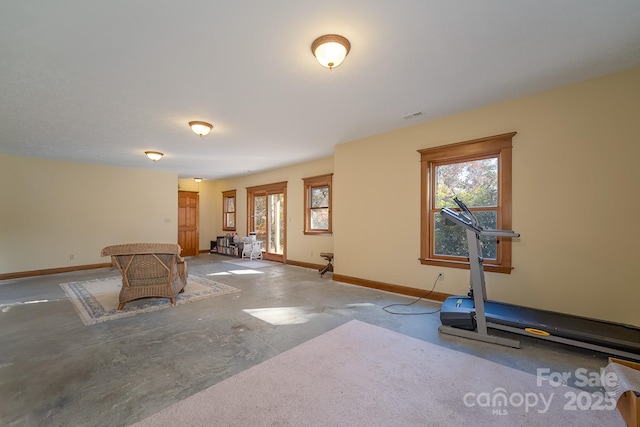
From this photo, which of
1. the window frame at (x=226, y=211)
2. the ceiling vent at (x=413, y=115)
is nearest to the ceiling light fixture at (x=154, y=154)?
the window frame at (x=226, y=211)

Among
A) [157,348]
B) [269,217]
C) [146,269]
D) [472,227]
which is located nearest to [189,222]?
[269,217]

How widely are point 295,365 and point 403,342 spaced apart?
3.76 ft

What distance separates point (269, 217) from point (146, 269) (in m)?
4.72

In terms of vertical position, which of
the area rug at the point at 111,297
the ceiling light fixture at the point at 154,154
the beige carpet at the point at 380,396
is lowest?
the area rug at the point at 111,297

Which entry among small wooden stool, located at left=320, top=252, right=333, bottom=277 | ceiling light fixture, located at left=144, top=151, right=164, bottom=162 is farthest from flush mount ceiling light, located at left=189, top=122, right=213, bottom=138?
small wooden stool, located at left=320, top=252, right=333, bottom=277

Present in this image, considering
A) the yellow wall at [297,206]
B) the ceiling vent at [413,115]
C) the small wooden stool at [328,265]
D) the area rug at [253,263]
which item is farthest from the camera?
the area rug at [253,263]

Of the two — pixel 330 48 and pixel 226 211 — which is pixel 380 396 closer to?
pixel 330 48

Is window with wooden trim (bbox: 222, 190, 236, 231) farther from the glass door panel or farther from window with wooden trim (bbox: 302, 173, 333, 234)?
window with wooden trim (bbox: 302, 173, 333, 234)

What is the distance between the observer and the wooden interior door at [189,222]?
9001 mm

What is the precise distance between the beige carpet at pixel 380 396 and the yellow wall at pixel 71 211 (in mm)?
6895

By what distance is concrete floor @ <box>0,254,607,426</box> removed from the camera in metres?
1.79

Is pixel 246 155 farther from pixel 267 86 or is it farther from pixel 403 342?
pixel 403 342

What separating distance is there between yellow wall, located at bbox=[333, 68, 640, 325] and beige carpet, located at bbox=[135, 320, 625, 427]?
4.97 ft

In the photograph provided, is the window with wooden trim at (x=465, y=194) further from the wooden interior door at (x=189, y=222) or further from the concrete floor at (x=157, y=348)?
the wooden interior door at (x=189, y=222)
